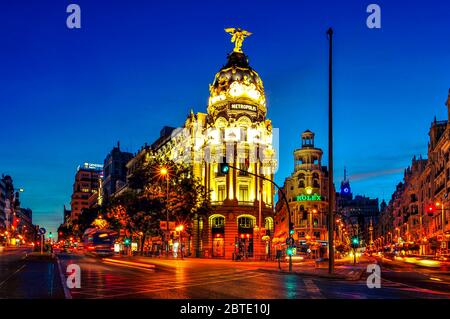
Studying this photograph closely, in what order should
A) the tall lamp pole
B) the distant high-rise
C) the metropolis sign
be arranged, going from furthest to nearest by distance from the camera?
the distant high-rise, the metropolis sign, the tall lamp pole

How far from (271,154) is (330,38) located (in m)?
50.1

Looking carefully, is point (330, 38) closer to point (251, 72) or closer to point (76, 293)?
point (76, 293)

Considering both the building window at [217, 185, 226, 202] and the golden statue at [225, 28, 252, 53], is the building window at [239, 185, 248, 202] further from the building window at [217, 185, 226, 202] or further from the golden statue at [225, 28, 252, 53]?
the golden statue at [225, 28, 252, 53]

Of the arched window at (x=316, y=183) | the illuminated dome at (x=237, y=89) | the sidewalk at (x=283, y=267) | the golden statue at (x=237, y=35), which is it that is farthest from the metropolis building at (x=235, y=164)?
the arched window at (x=316, y=183)

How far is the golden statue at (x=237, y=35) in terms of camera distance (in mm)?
86912

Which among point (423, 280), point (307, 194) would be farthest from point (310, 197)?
point (423, 280)

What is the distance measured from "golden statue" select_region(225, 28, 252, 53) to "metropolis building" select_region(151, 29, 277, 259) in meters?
2.94

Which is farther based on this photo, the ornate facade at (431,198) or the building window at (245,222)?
the ornate facade at (431,198)

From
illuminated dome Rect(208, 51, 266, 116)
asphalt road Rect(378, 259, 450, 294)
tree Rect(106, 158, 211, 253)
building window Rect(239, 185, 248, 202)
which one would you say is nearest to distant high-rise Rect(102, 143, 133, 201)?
illuminated dome Rect(208, 51, 266, 116)

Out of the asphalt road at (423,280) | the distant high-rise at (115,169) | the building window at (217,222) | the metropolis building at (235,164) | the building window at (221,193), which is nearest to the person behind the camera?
the asphalt road at (423,280)

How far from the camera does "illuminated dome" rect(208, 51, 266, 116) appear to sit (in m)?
81.6

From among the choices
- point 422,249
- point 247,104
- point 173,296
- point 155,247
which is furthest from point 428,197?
point 173,296

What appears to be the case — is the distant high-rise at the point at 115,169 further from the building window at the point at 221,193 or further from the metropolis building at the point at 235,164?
the building window at the point at 221,193
